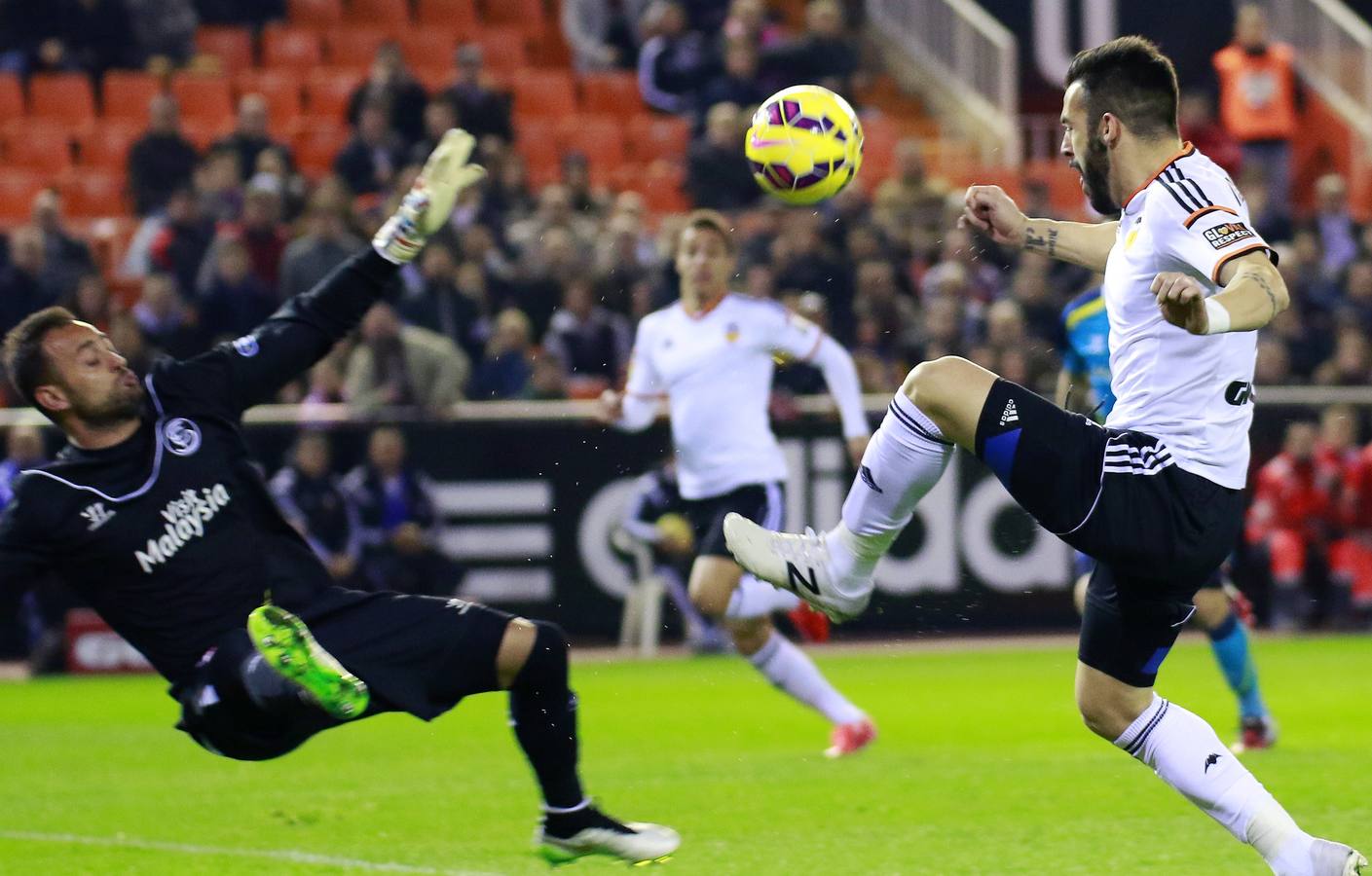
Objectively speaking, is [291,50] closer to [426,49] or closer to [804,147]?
[426,49]

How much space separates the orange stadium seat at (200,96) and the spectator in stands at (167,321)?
3.96 meters

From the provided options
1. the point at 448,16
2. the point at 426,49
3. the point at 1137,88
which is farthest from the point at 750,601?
the point at 448,16

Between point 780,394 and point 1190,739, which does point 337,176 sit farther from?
point 1190,739

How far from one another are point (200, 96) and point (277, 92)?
717 millimetres

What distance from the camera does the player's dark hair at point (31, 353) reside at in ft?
20.1

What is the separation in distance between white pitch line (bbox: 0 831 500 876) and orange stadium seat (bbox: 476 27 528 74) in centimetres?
1334

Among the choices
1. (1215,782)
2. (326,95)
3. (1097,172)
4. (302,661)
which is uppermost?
(326,95)

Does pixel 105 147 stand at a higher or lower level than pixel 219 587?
higher

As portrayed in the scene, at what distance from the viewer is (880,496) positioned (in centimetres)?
616

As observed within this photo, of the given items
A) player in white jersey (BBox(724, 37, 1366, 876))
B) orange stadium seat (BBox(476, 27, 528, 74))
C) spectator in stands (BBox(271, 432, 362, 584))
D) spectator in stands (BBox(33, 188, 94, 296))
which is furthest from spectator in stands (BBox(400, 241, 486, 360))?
player in white jersey (BBox(724, 37, 1366, 876))

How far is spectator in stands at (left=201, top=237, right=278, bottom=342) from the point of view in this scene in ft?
49.8

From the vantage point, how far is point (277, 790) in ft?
29.8

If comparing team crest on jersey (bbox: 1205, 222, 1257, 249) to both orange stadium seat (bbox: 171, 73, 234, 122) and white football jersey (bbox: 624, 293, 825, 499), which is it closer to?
white football jersey (bbox: 624, 293, 825, 499)

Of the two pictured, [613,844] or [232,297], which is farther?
[232,297]
